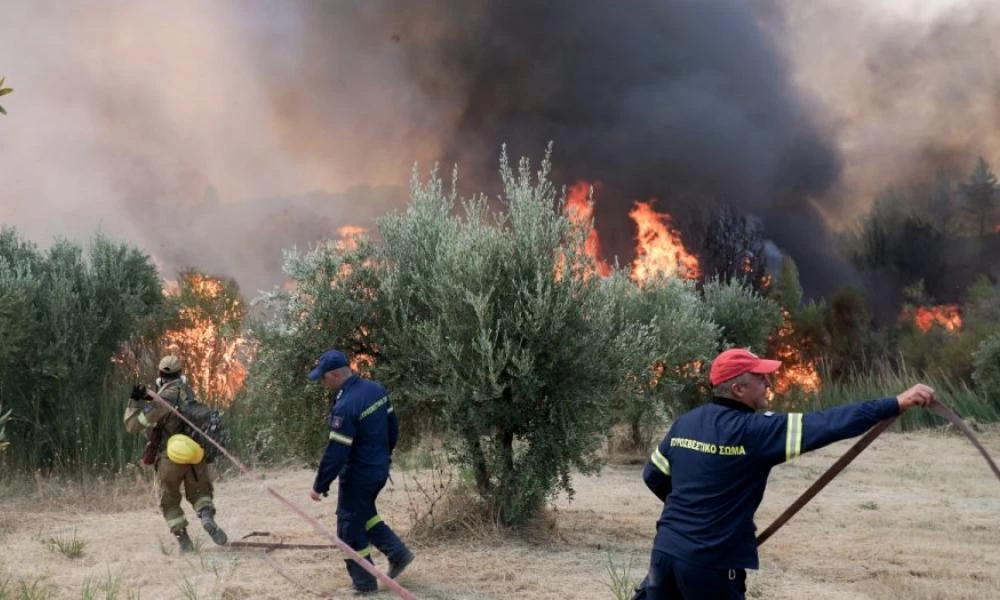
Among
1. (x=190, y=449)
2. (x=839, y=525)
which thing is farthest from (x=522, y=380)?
(x=839, y=525)

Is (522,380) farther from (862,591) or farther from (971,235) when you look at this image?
(971,235)

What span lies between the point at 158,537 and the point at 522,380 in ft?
13.8

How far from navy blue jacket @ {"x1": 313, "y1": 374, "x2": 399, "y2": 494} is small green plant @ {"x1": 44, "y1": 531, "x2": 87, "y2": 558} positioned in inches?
115

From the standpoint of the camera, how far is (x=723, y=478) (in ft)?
13.2

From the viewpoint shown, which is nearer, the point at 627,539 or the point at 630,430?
the point at 627,539

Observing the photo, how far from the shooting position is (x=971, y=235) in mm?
38438

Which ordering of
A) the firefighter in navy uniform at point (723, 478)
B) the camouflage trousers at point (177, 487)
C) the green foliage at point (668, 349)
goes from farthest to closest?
the green foliage at point (668, 349)
the camouflage trousers at point (177, 487)
the firefighter in navy uniform at point (723, 478)

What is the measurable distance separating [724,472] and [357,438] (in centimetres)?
342

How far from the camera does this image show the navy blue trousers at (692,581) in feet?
13.2

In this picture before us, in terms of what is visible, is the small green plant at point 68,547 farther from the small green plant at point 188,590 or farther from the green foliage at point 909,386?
the green foliage at point 909,386

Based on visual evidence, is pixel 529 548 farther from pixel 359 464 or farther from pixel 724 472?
pixel 724 472

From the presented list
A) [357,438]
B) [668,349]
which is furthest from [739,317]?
[357,438]

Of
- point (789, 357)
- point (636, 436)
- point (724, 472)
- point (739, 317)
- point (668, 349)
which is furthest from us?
point (789, 357)

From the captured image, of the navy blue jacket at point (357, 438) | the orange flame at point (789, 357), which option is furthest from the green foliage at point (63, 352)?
the orange flame at point (789, 357)
